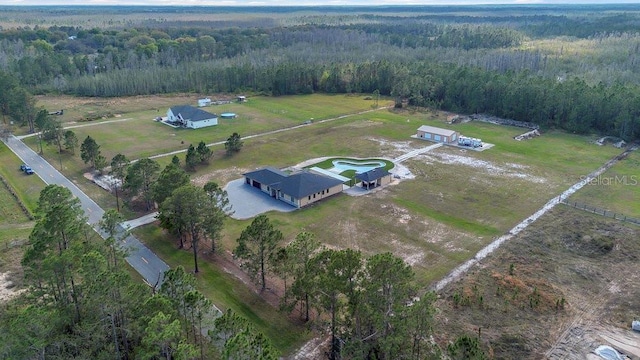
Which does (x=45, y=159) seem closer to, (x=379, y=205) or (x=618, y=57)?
(x=379, y=205)

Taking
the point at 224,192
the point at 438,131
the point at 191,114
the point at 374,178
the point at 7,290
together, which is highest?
the point at 224,192

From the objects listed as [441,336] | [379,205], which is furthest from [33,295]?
[379,205]

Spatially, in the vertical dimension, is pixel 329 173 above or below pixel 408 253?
above

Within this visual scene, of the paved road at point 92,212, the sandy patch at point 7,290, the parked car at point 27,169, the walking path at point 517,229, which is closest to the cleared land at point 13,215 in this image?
the sandy patch at point 7,290

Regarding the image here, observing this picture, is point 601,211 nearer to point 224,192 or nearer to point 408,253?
point 408,253

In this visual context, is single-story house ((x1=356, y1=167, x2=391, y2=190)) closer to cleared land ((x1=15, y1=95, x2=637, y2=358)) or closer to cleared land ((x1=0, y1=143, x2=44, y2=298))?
cleared land ((x1=15, y1=95, x2=637, y2=358))

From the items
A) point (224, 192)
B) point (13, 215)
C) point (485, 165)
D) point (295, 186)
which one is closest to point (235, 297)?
point (224, 192)
